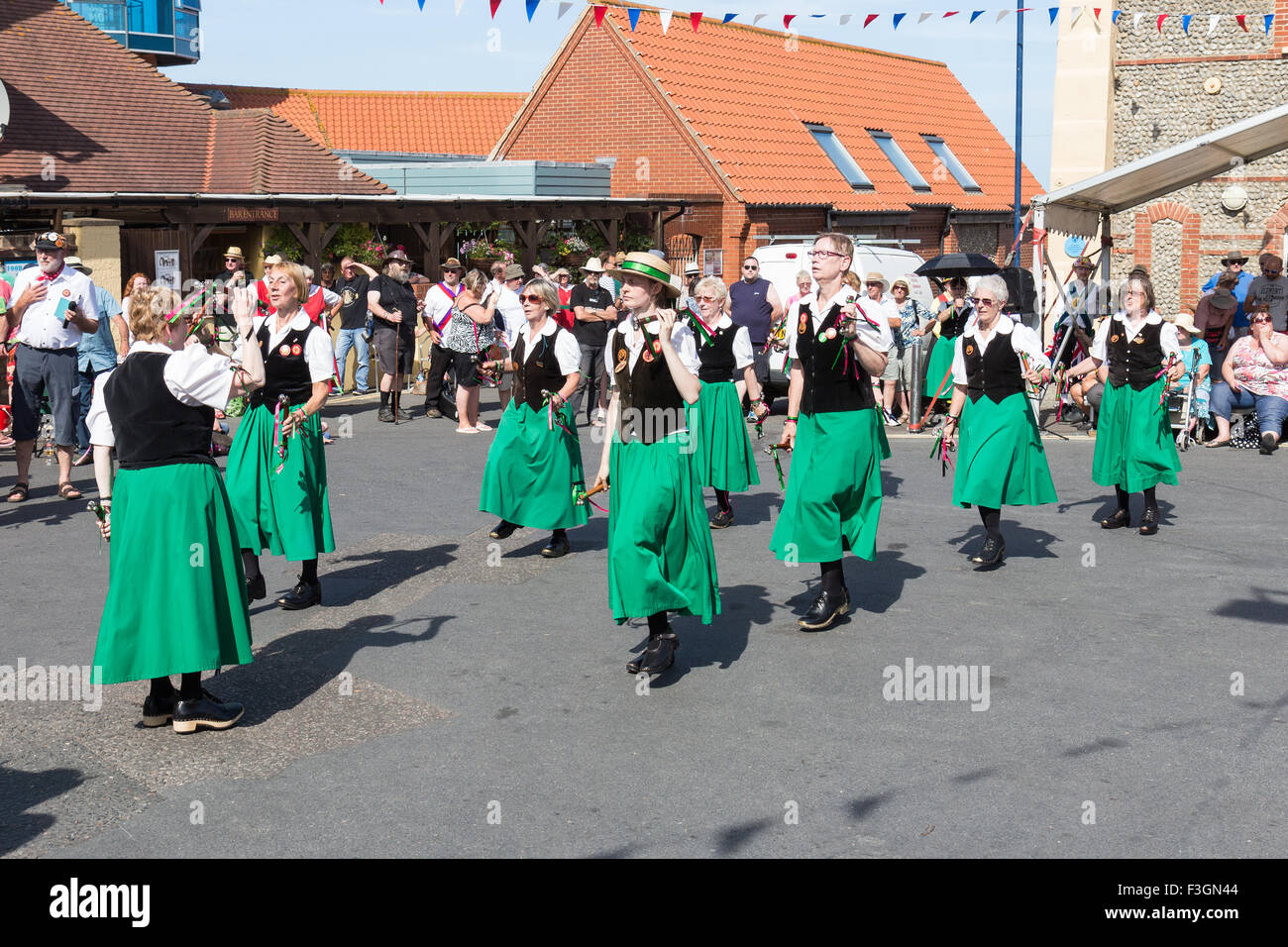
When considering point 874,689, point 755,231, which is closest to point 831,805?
point 874,689

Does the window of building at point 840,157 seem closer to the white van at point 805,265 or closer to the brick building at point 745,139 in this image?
the brick building at point 745,139

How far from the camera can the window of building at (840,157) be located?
102 feet

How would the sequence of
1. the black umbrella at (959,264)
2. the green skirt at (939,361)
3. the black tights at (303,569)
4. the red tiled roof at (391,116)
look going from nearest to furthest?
the black tights at (303,569), the green skirt at (939,361), the black umbrella at (959,264), the red tiled roof at (391,116)

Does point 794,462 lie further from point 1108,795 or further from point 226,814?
point 226,814

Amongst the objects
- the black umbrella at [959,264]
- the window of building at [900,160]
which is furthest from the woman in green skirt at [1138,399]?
the window of building at [900,160]

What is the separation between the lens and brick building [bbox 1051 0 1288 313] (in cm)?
2372

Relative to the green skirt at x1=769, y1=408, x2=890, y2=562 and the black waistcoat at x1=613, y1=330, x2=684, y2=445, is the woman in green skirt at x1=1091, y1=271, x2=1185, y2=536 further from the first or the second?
the black waistcoat at x1=613, y1=330, x2=684, y2=445

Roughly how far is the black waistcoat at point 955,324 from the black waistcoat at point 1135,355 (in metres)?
2.58

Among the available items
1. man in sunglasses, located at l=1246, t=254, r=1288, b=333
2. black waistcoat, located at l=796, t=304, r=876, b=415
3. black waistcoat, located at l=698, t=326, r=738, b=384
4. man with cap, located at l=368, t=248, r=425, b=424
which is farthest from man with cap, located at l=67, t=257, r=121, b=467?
man in sunglasses, located at l=1246, t=254, r=1288, b=333

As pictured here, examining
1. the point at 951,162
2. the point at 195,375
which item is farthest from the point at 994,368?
the point at 951,162

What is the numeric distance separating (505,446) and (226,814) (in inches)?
185

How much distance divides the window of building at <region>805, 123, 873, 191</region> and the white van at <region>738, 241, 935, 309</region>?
11109 mm

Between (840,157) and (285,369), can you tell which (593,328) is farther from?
(840,157)

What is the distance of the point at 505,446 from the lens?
9.47 m
